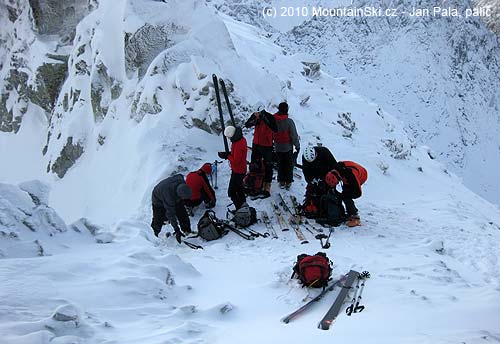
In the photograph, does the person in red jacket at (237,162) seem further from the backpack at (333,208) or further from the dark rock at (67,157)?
the dark rock at (67,157)

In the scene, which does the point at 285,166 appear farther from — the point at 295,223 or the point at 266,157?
the point at 295,223

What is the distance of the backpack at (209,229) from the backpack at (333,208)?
2284 millimetres

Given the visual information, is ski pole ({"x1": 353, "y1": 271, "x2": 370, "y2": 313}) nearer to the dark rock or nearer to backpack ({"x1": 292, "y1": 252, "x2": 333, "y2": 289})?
backpack ({"x1": 292, "y1": 252, "x2": 333, "y2": 289})

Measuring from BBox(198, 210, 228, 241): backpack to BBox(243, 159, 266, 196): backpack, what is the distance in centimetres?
142

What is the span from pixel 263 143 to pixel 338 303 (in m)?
5.71

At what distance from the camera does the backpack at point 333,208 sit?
9.20 meters

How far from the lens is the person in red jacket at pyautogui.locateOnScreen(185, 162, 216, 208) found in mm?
10133

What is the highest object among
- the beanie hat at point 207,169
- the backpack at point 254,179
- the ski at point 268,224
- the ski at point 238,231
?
the beanie hat at point 207,169

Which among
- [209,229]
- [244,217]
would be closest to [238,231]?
[244,217]

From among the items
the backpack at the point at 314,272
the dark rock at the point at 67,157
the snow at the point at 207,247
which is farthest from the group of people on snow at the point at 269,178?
the dark rock at the point at 67,157

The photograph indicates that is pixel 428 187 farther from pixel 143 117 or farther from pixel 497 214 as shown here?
pixel 143 117

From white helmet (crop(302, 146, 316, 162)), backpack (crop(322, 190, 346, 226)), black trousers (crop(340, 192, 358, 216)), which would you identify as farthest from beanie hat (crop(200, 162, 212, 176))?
black trousers (crop(340, 192, 358, 216))

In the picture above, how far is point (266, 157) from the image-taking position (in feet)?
34.9

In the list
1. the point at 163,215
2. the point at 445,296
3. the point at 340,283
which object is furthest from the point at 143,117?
the point at 445,296
